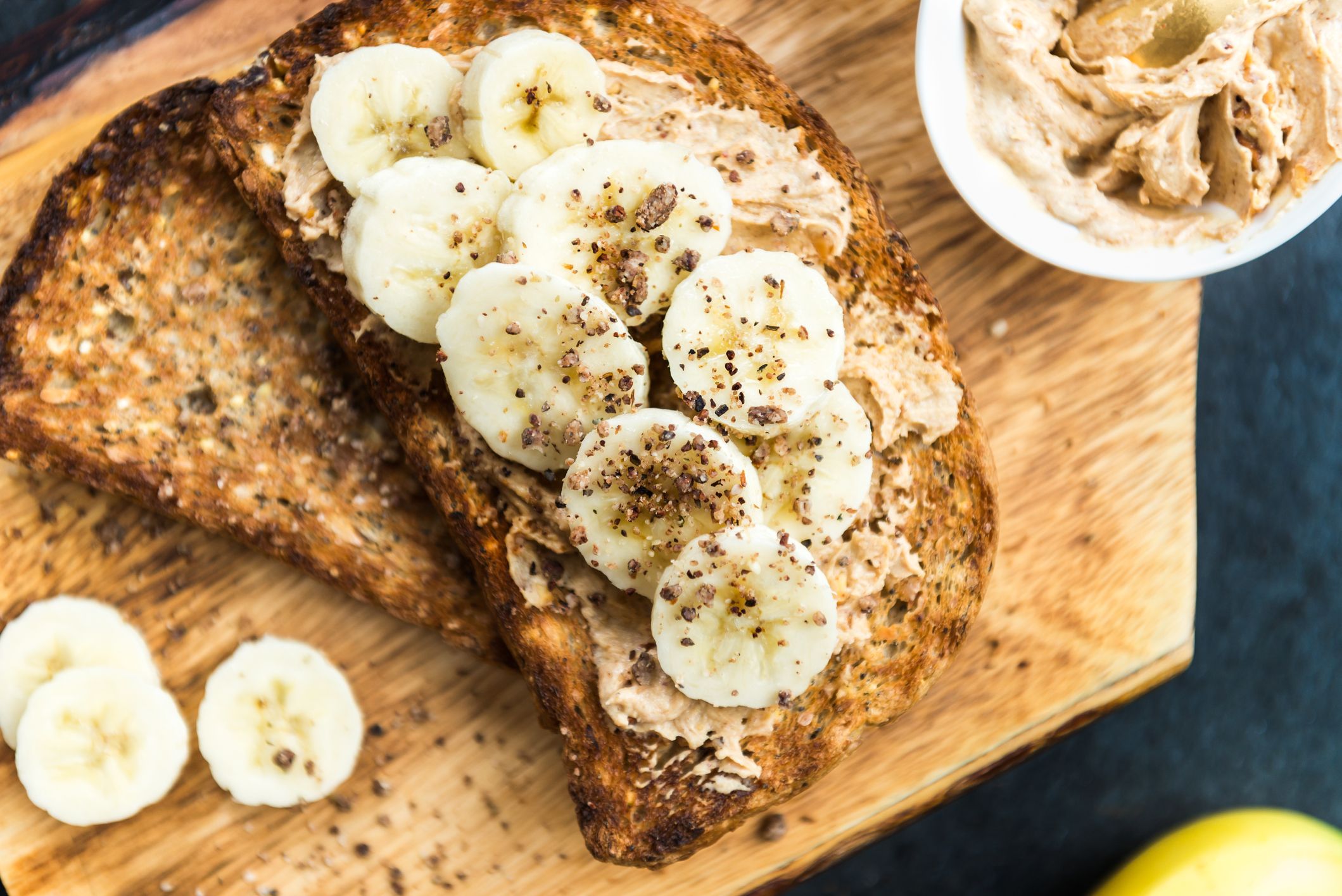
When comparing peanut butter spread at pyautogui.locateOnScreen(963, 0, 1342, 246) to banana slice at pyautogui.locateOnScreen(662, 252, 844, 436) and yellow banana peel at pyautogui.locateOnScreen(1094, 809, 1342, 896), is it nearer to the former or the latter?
banana slice at pyautogui.locateOnScreen(662, 252, 844, 436)

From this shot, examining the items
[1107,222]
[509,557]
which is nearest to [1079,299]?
[1107,222]

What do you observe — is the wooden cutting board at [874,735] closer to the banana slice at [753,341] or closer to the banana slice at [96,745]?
the banana slice at [96,745]

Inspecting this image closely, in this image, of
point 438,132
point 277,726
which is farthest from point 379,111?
point 277,726

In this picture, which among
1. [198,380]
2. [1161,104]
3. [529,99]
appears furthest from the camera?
[198,380]

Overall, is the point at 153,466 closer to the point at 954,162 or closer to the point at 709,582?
the point at 709,582

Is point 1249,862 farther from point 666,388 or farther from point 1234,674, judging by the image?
point 666,388
